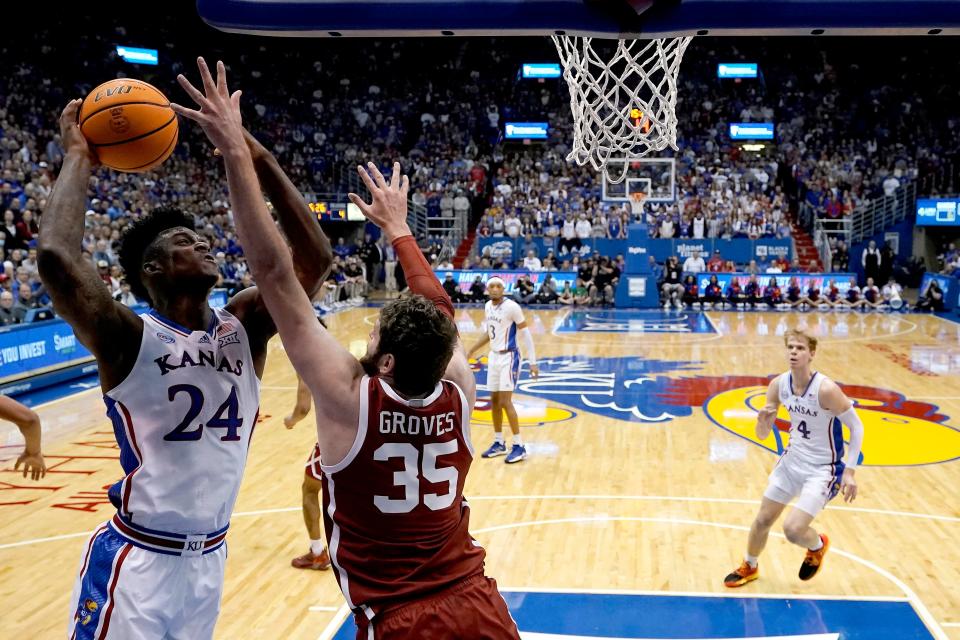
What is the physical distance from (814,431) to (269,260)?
4276 millimetres

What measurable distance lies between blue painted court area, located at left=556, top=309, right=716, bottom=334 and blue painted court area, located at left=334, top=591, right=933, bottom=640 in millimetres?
12721

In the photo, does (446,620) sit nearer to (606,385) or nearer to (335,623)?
(335,623)

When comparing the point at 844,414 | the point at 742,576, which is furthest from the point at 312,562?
the point at 844,414

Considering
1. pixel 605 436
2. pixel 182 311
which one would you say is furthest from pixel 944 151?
pixel 182 311

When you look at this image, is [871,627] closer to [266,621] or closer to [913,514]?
[913,514]

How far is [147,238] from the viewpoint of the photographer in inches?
111

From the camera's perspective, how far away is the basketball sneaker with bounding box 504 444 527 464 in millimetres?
8453

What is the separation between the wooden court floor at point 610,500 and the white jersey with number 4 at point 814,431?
2.76 ft

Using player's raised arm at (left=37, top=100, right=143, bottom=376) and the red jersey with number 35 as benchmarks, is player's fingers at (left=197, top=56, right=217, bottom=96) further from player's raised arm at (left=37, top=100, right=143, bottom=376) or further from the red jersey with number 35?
the red jersey with number 35

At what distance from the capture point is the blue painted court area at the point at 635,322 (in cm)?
1819

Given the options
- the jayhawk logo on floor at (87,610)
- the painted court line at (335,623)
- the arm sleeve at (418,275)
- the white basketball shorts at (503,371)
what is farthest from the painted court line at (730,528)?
the jayhawk logo on floor at (87,610)

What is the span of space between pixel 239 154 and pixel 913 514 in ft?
21.4

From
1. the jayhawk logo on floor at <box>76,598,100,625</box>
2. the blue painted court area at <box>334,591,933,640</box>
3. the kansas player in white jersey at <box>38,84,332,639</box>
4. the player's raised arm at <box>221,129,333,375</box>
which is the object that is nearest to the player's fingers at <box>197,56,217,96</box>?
the player's raised arm at <box>221,129,333,375</box>

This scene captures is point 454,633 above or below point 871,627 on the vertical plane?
above
